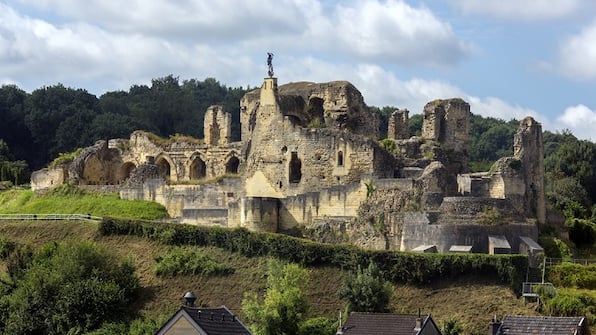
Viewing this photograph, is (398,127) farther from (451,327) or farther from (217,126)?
(451,327)

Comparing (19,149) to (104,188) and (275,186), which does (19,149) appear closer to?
(104,188)

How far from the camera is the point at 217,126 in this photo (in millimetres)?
73500

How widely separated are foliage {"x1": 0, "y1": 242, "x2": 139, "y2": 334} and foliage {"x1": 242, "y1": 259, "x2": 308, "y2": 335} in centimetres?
654

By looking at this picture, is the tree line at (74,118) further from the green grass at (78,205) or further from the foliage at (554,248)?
the foliage at (554,248)

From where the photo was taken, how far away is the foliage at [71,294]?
53.1m

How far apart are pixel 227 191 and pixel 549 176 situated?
31.6 m

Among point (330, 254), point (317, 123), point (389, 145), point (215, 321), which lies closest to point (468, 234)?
point (330, 254)

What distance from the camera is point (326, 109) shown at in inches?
2586

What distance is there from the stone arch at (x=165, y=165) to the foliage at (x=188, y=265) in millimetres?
14730

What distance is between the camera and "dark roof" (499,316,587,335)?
39094mm

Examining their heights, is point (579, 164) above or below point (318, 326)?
above

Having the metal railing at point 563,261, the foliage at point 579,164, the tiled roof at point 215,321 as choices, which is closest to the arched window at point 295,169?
the metal railing at point 563,261

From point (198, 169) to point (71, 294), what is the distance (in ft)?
62.6

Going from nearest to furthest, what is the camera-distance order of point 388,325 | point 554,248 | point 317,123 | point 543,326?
1. point 543,326
2. point 388,325
3. point 554,248
4. point 317,123
